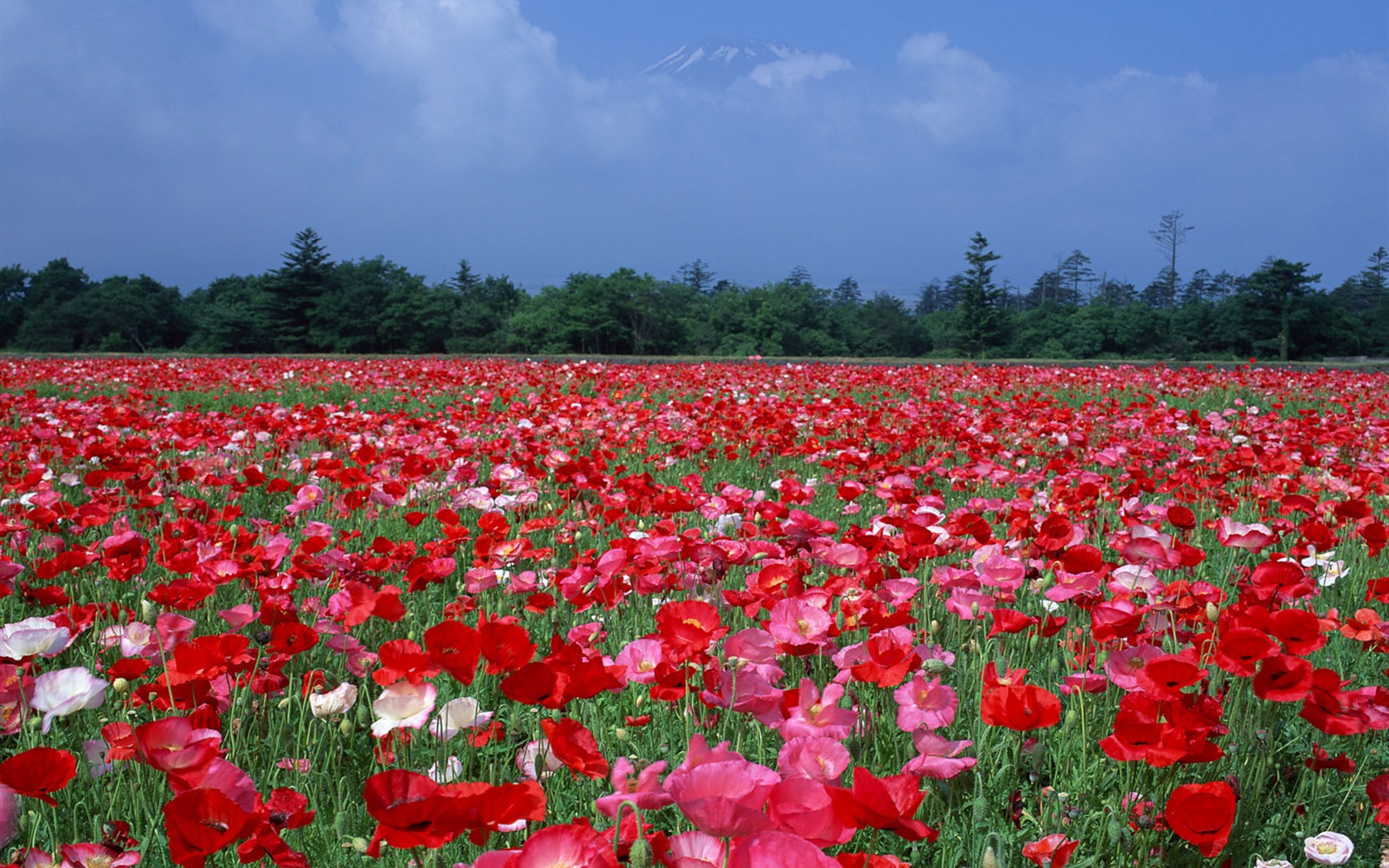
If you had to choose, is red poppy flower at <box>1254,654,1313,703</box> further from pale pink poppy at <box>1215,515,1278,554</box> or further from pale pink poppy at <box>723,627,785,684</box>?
pale pink poppy at <box>1215,515,1278,554</box>

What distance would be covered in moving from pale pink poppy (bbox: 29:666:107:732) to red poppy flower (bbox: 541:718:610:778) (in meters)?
0.77

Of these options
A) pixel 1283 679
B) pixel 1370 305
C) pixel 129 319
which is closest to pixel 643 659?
pixel 1283 679

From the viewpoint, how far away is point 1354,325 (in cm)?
4547

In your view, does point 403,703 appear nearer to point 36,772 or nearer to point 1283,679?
point 36,772

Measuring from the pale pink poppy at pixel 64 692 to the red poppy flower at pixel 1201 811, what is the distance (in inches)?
60.2

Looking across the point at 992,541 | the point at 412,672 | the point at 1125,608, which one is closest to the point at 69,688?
the point at 412,672

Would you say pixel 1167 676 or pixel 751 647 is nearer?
pixel 1167 676

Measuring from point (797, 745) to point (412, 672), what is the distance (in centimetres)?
59

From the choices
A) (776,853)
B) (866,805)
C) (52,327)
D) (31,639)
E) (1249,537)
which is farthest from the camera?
(52,327)

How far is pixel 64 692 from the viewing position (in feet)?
4.57

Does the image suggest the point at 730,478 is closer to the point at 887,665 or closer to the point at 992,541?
the point at 992,541

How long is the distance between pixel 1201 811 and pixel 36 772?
139cm

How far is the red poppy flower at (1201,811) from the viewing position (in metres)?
1.10

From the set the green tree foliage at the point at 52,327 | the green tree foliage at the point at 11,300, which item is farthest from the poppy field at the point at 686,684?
the green tree foliage at the point at 11,300
